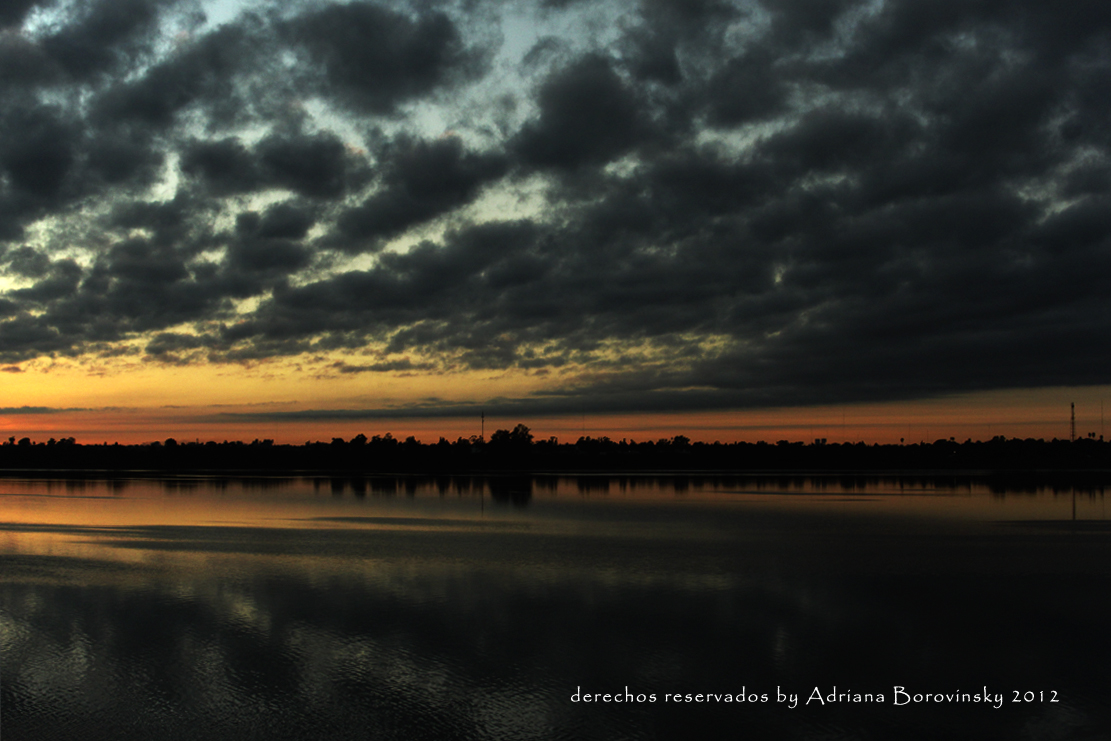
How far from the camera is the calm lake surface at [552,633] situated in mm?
11859

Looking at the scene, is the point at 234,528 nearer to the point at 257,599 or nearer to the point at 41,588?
the point at 41,588

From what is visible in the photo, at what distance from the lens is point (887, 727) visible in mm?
11516

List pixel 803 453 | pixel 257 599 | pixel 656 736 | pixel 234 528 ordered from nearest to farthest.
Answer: pixel 656 736
pixel 257 599
pixel 234 528
pixel 803 453

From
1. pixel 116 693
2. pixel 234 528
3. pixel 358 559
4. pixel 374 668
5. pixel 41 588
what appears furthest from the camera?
pixel 234 528

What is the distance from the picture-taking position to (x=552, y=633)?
54.1 ft

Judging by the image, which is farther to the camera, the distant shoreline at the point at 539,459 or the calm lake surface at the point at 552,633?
the distant shoreline at the point at 539,459

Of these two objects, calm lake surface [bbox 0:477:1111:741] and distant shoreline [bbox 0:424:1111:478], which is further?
distant shoreline [bbox 0:424:1111:478]

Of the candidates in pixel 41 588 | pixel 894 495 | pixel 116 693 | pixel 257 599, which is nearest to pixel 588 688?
pixel 116 693

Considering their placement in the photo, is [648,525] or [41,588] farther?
A: [648,525]

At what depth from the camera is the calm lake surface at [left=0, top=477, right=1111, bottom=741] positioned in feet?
38.9

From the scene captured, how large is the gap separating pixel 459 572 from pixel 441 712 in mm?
11616

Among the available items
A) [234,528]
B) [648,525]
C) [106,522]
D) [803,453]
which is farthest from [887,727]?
[803,453]

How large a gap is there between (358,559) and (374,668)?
12.4 m

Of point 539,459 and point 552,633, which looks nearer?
point 552,633
